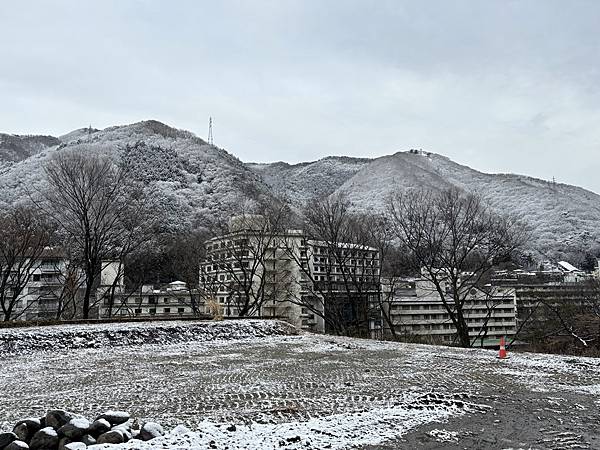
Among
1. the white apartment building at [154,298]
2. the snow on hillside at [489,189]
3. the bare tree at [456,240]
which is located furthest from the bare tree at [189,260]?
the snow on hillside at [489,189]

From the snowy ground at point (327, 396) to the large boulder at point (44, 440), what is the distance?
0.90 m

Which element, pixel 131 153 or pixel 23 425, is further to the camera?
pixel 131 153

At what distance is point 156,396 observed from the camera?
24.7 feet

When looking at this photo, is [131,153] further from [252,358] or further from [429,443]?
[429,443]

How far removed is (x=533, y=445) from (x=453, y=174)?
359 ft

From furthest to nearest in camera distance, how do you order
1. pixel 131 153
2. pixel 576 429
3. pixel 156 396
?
pixel 131 153
pixel 156 396
pixel 576 429

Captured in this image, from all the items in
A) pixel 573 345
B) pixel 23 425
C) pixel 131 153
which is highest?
pixel 131 153

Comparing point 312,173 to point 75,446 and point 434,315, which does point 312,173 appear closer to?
point 434,315

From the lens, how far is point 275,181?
9438cm

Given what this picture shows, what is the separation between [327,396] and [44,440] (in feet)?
12.6

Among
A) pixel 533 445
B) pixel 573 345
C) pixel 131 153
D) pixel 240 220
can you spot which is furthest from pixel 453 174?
pixel 533 445

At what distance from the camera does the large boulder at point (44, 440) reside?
177 inches

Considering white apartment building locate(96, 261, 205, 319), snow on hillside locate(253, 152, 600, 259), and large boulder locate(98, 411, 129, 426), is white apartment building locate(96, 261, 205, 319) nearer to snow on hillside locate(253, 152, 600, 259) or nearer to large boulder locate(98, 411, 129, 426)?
snow on hillside locate(253, 152, 600, 259)

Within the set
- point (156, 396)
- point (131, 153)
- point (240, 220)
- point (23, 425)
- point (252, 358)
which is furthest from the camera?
point (131, 153)
